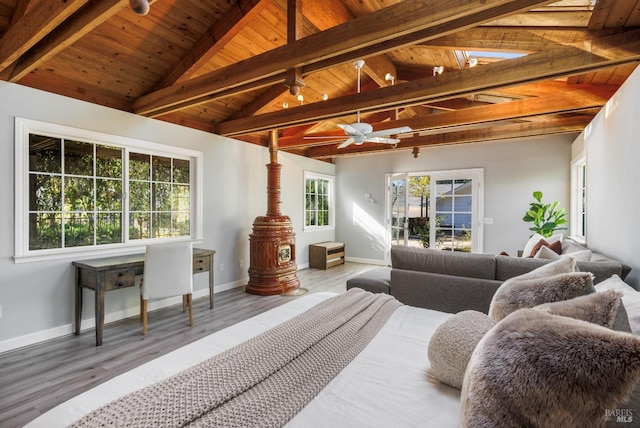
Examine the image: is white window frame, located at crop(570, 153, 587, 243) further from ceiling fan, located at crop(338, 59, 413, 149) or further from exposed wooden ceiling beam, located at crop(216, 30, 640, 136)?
ceiling fan, located at crop(338, 59, 413, 149)

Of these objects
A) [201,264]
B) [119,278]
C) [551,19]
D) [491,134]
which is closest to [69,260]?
[119,278]

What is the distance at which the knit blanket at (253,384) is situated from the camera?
0.98 metres

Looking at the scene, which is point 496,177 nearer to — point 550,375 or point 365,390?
point 365,390

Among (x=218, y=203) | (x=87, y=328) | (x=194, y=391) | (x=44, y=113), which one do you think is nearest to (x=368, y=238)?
(x=218, y=203)

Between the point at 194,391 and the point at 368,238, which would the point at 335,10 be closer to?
the point at 194,391

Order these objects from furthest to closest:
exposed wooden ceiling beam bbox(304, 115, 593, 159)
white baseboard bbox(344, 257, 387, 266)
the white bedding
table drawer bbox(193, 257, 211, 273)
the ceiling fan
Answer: white baseboard bbox(344, 257, 387, 266) → exposed wooden ceiling beam bbox(304, 115, 593, 159) → table drawer bbox(193, 257, 211, 273) → the ceiling fan → the white bedding

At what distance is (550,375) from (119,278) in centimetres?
357

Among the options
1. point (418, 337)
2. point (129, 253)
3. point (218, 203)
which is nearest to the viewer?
point (418, 337)

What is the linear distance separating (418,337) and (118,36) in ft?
12.4

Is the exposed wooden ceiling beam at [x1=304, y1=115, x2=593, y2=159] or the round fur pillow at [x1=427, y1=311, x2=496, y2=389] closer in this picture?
the round fur pillow at [x1=427, y1=311, x2=496, y2=389]

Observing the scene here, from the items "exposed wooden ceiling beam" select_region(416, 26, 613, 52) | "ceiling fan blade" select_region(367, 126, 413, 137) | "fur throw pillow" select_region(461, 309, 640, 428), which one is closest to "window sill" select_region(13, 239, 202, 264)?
"ceiling fan blade" select_region(367, 126, 413, 137)

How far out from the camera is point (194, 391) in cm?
108

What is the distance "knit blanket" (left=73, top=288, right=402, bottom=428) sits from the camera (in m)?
0.98

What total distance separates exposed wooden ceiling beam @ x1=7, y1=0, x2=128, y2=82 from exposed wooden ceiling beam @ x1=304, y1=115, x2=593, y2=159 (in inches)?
186
